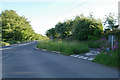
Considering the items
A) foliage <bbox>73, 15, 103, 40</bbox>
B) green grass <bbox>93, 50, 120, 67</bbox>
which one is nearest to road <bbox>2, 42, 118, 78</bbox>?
green grass <bbox>93, 50, 120, 67</bbox>

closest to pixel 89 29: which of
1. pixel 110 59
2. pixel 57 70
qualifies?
pixel 110 59

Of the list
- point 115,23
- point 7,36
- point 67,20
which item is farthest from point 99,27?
point 7,36

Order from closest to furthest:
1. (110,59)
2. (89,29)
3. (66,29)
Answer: (110,59), (89,29), (66,29)

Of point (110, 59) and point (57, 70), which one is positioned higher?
point (110, 59)

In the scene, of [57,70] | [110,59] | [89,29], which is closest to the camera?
[57,70]

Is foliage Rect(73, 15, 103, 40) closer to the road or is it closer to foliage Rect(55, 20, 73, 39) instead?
the road

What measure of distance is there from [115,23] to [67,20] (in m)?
11.8

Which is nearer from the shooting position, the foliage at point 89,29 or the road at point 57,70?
the road at point 57,70

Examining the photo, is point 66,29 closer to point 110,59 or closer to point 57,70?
point 110,59

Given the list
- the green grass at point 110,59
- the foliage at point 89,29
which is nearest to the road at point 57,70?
the green grass at point 110,59

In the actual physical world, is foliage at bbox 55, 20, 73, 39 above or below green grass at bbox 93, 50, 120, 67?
above

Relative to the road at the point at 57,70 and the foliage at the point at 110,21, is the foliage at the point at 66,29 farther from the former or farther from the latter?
the road at the point at 57,70

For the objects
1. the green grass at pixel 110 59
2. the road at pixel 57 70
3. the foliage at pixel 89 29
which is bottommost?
the road at pixel 57 70

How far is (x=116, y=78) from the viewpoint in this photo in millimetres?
3930
